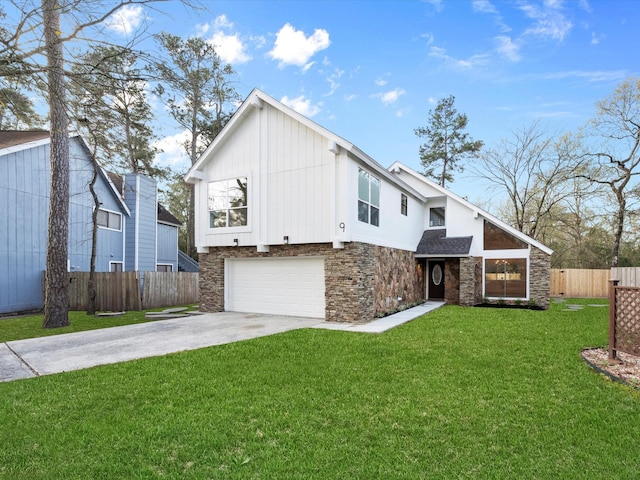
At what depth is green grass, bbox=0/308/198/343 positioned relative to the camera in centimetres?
885

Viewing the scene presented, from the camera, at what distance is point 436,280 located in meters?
16.9

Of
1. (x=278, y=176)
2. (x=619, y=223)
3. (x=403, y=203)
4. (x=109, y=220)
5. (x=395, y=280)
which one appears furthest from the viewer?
(x=619, y=223)

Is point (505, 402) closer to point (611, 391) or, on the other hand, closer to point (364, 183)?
point (611, 391)

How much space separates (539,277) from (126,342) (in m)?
14.8

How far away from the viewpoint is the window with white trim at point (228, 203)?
12.0 m

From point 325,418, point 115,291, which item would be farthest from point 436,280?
point 325,418

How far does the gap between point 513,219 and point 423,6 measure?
1886cm

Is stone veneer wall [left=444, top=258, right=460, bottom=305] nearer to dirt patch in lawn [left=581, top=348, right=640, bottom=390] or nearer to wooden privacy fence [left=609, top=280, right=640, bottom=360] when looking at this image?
dirt patch in lawn [left=581, top=348, right=640, bottom=390]

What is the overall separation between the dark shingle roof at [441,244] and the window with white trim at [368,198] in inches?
190

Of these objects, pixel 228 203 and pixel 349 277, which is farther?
pixel 228 203

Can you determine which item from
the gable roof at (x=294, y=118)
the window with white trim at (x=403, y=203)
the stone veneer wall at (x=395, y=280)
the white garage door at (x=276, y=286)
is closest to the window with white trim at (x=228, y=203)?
the gable roof at (x=294, y=118)

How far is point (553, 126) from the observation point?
2216 cm

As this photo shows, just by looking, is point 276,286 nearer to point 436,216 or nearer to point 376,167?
point 376,167

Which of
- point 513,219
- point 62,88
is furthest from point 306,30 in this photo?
point 513,219
